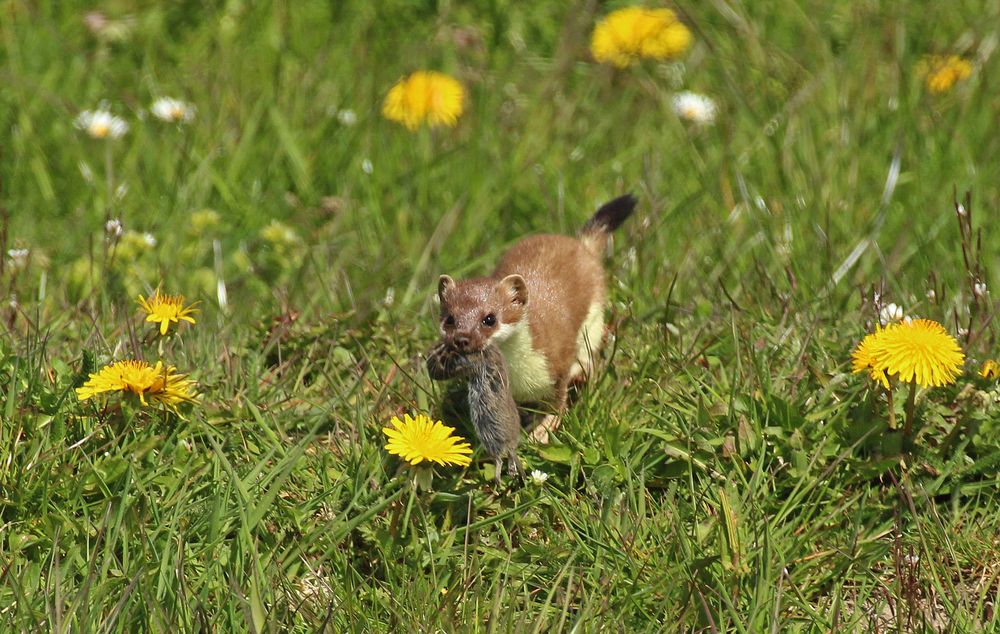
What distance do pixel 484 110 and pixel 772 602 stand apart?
3792 millimetres

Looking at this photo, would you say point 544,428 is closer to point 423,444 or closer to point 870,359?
point 423,444

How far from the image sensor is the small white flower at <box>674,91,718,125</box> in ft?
22.2

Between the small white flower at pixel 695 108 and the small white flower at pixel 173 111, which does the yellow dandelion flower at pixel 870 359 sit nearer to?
the small white flower at pixel 695 108

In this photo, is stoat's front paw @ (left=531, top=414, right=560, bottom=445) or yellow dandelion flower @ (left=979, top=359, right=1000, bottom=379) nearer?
yellow dandelion flower @ (left=979, top=359, right=1000, bottom=379)

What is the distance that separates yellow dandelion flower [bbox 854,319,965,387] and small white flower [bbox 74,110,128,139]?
158 inches

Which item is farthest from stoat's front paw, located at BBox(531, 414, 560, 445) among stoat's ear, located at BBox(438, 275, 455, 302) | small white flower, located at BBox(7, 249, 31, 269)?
small white flower, located at BBox(7, 249, 31, 269)

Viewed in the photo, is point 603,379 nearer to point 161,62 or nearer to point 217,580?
point 217,580

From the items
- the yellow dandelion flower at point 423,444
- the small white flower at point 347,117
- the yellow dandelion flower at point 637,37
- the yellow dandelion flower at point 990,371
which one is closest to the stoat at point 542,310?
the yellow dandelion flower at point 423,444

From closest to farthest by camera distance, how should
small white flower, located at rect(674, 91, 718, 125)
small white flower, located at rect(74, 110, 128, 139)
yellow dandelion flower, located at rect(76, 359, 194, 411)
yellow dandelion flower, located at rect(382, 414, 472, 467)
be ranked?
yellow dandelion flower, located at rect(382, 414, 472, 467) < yellow dandelion flower, located at rect(76, 359, 194, 411) < small white flower, located at rect(74, 110, 128, 139) < small white flower, located at rect(674, 91, 718, 125)

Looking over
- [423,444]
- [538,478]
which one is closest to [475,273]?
[538,478]

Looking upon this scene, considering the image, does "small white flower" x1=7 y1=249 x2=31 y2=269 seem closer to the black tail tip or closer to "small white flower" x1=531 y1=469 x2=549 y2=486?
the black tail tip

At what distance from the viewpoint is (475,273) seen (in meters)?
5.66

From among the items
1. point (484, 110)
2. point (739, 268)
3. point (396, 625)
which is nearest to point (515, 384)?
point (396, 625)

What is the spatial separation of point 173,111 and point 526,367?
2960 mm
